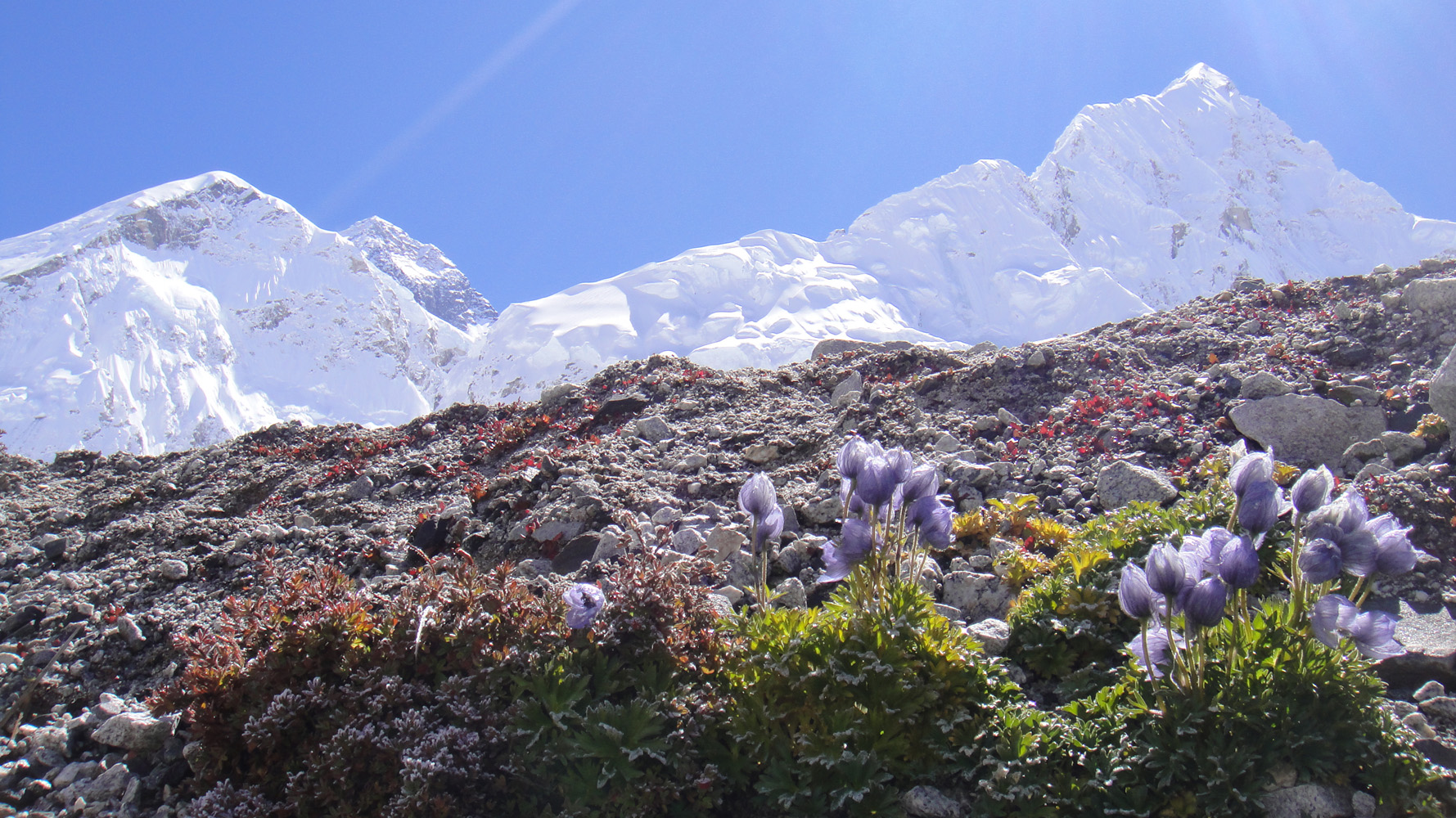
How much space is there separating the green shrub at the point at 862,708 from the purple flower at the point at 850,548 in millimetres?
187

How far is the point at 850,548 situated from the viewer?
2.86 m

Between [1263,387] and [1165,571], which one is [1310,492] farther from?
[1263,387]

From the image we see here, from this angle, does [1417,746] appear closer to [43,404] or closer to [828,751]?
[828,751]

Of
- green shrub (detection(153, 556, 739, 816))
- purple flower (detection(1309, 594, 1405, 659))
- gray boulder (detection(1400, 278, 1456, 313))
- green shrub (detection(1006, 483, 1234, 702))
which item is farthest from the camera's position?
gray boulder (detection(1400, 278, 1456, 313))

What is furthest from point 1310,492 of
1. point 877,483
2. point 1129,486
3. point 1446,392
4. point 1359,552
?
point 1446,392

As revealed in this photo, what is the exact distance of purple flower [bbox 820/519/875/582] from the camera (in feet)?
9.30

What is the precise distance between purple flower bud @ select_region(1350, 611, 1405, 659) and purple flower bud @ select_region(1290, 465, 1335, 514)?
373 millimetres

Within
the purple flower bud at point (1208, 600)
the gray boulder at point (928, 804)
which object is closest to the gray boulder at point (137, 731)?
the gray boulder at point (928, 804)

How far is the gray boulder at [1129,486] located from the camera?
5.09m

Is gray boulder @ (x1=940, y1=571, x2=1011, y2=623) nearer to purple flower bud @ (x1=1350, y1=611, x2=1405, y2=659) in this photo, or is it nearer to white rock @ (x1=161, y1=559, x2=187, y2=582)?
purple flower bud @ (x1=1350, y1=611, x2=1405, y2=659)

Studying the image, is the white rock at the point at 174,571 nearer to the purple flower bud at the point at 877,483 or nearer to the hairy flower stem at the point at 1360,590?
the purple flower bud at the point at 877,483

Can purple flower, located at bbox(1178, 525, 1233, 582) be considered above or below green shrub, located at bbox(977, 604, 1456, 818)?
above

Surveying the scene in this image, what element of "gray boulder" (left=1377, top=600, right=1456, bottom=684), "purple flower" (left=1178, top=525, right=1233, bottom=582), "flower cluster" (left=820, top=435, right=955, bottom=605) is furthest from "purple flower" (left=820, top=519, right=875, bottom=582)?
"gray boulder" (left=1377, top=600, right=1456, bottom=684)

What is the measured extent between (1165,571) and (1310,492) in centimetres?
71
